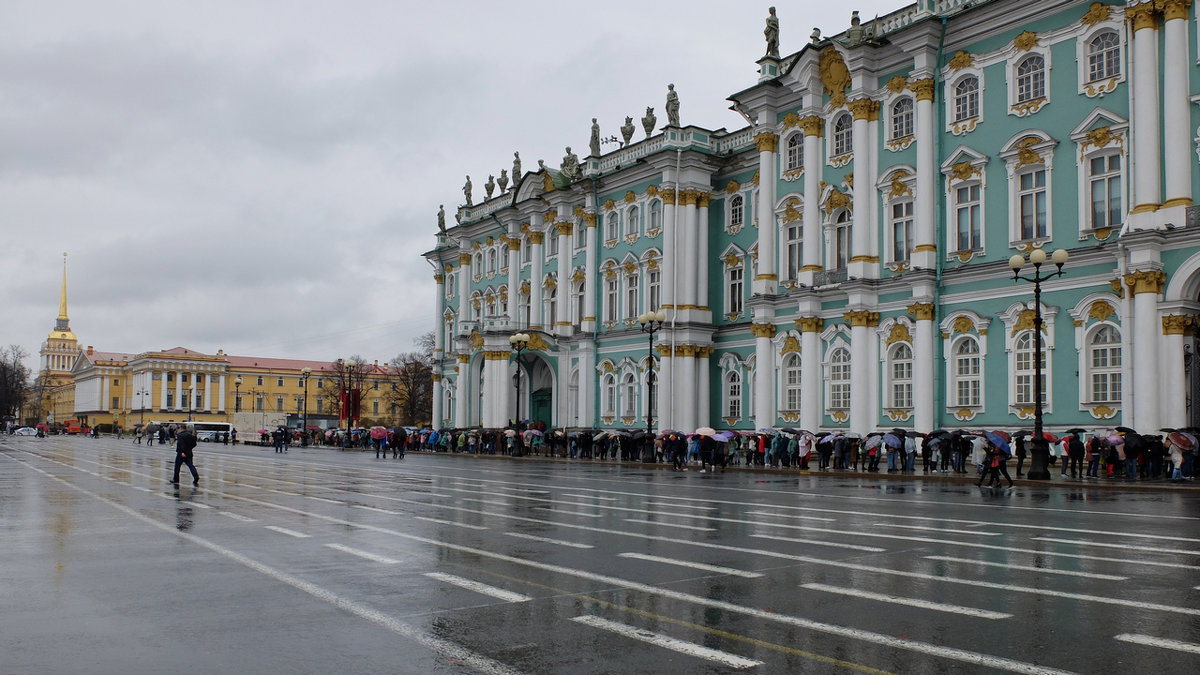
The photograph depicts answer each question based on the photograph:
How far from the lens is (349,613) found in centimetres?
888

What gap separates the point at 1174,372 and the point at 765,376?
18.1m

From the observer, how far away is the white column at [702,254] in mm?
53553

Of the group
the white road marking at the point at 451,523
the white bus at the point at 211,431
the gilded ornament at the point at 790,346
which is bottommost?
the white bus at the point at 211,431

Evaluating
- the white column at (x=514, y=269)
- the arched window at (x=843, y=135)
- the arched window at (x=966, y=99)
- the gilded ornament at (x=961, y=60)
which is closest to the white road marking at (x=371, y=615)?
the arched window at (x=966, y=99)

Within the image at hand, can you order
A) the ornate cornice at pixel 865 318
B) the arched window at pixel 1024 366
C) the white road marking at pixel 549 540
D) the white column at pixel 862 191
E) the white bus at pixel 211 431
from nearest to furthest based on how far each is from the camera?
the white road marking at pixel 549 540 → the arched window at pixel 1024 366 → the ornate cornice at pixel 865 318 → the white column at pixel 862 191 → the white bus at pixel 211 431

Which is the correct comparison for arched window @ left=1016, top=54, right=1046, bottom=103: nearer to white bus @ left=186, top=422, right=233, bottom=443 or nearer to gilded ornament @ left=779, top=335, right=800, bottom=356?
gilded ornament @ left=779, top=335, right=800, bottom=356

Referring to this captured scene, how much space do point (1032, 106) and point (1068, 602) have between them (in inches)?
1222

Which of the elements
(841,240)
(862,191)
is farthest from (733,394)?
(862,191)

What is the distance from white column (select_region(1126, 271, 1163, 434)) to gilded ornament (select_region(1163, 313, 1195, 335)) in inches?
Result: 8.9

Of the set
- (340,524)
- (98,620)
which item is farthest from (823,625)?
(340,524)

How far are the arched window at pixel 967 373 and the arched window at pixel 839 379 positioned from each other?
5.43 meters

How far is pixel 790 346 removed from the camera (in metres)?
45.7

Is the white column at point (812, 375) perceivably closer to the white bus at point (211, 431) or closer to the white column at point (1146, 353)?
the white column at point (1146, 353)

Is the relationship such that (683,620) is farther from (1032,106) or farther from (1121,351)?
(1032,106)
